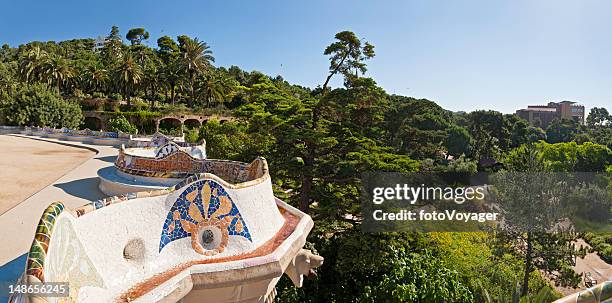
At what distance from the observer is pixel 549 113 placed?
131125 mm

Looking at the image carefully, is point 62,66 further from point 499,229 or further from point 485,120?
point 485,120

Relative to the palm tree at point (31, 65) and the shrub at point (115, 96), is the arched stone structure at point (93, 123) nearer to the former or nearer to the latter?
the shrub at point (115, 96)

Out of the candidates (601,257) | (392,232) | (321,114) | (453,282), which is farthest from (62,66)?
(601,257)

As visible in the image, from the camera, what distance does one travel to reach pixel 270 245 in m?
5.86

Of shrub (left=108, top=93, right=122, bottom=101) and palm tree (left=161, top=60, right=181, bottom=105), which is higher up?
palm tree (left=161, top=60, right=181, bottom=105)

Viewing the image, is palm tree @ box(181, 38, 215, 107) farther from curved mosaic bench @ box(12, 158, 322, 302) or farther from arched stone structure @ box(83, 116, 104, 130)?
curved mosaic bench @ box(12, 158, 322, 302)

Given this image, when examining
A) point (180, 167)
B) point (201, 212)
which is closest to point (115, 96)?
point (180, 167)

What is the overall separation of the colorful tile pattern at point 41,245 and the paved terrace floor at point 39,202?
3.33m

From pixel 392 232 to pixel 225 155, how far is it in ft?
33.6

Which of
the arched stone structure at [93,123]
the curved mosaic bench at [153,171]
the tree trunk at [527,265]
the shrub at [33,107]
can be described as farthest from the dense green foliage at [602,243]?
the arched stone structure at [93,123]

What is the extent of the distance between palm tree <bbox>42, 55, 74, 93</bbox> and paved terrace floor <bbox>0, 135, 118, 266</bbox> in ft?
101

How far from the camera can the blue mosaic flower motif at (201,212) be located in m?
5.05

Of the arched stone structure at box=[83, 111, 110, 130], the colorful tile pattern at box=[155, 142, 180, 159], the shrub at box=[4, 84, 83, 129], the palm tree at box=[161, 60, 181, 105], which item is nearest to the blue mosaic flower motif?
the colorful tile pattern at box=[155, 142, 180, 159]

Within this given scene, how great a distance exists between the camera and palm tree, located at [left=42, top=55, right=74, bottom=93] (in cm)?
4156
